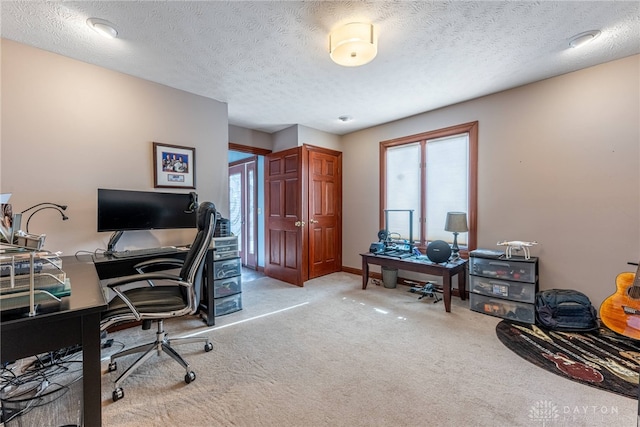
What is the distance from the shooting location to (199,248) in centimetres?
188

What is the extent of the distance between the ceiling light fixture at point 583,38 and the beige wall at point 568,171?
63cm

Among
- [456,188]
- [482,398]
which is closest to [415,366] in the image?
[482,398]

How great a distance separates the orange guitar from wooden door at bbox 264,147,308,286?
10.6 feet

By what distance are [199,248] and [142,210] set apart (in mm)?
1174

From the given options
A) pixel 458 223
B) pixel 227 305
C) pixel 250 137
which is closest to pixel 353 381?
pixel 227 305

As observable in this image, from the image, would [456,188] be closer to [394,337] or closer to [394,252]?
[394,252]

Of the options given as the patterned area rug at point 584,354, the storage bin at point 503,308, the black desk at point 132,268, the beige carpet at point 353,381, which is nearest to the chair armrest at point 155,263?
the black desk at point 132,268

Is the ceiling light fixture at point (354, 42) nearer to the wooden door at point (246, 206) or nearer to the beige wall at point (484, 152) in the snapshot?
the beige wall at point (484, 152)

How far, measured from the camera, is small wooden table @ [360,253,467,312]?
10.2 feet

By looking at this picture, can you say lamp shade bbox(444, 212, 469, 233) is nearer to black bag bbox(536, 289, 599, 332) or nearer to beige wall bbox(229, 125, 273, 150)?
black bag bbox(536, 289, 599, 332)

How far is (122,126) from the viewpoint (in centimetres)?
275

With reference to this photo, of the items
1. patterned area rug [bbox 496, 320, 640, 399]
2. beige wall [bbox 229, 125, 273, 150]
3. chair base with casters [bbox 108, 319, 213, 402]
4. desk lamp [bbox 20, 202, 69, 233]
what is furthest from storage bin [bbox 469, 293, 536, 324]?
desk lamp [bbox 20, 202, 69, 233]

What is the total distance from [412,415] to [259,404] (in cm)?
90

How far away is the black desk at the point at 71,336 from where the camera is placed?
40.2 inches
